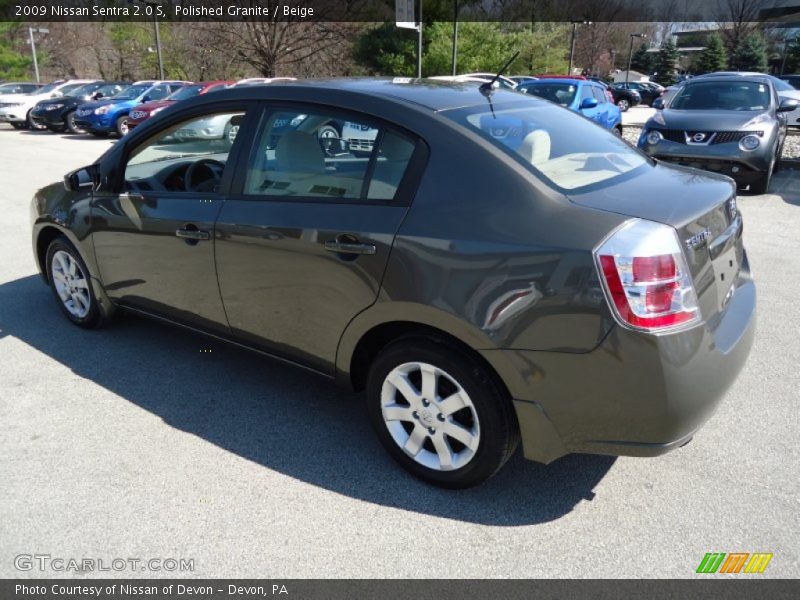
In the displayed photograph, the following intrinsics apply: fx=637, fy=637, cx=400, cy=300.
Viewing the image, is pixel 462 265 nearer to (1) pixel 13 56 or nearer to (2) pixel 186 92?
(2) pixel 186 92

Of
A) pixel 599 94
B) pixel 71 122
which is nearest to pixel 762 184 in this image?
pixel 599 94

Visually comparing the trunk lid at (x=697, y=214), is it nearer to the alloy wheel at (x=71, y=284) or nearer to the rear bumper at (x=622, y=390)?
the rear bumper at (x=622, y=390)

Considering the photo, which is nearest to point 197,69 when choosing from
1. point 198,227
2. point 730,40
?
point 730,40

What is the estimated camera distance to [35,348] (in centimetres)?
428

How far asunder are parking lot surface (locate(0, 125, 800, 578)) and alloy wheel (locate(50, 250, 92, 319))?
1.66 feet

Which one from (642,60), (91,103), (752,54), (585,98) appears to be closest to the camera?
(585,98)

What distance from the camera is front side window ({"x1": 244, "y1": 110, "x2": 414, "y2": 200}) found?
2766mm

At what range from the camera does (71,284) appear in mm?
4484

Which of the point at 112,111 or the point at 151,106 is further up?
the point at 151,106

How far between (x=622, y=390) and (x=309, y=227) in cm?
150

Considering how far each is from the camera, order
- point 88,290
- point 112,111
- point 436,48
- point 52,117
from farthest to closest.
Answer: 1. point 436,48
2. point 52,117
3. point 112,111
4. point 88,290

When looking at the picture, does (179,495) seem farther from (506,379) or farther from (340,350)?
(506,379)

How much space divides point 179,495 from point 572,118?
8.90ft

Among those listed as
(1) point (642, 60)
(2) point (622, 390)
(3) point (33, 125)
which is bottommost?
(2) point (622, 390)
